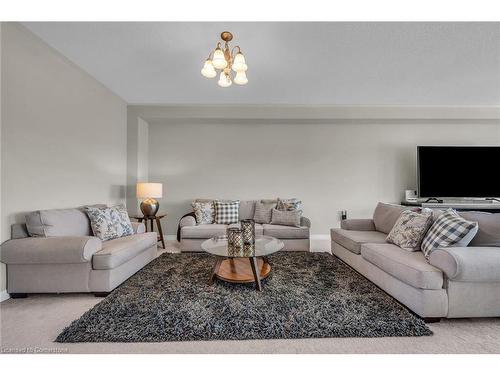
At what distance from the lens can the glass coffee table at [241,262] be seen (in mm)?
2180

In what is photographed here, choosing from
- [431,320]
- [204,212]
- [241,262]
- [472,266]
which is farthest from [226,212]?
[472,266]

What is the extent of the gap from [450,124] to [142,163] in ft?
20.1

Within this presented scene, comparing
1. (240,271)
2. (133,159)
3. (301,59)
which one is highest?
(301,59)

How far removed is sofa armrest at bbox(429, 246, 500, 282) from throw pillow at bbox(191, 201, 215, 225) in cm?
308

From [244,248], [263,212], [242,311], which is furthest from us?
[263,212]

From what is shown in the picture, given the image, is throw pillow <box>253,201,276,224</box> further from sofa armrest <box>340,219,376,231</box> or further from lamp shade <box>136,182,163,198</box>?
lamp shade <box>136,182,163,198</box>

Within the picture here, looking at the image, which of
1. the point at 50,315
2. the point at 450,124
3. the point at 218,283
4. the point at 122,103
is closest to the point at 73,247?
the point at 50,315

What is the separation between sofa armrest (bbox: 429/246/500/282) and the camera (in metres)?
1.64

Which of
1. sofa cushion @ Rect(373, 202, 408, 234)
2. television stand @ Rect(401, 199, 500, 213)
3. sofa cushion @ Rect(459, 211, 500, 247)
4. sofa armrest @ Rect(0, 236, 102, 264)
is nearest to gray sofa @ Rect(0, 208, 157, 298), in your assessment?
sofa armrest @ Rect(0, 236, 102, 264)

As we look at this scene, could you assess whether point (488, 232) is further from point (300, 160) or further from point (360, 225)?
point (300, 160)

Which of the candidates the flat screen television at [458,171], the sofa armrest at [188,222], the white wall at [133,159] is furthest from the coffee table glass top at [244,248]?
the flat screen television at [458,171]

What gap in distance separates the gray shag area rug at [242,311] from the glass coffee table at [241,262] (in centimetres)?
11

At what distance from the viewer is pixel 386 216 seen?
3.08 m

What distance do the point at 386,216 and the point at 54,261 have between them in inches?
147
